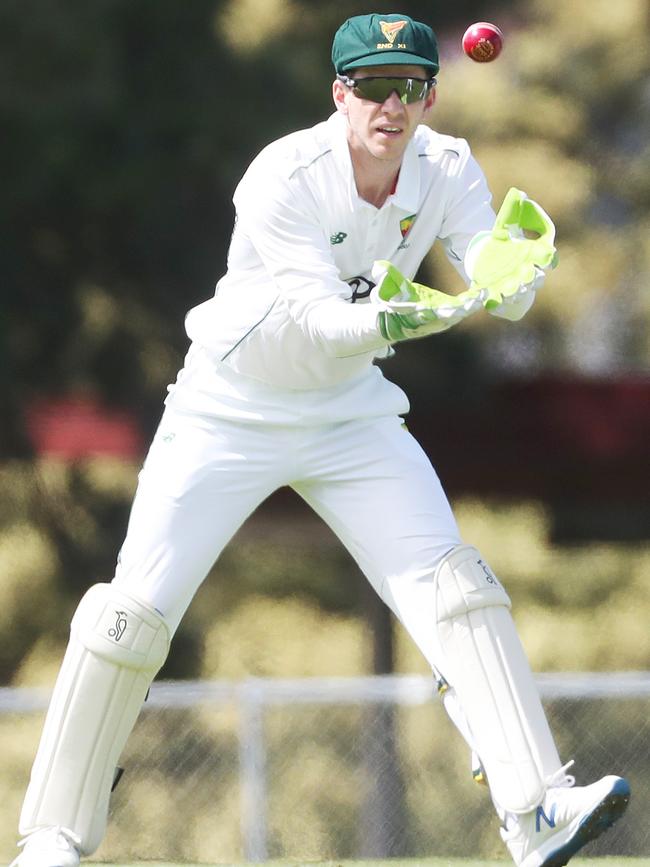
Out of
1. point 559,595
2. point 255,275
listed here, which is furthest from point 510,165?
point 255,275

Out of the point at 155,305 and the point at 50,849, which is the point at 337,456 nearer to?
the point at 50,849

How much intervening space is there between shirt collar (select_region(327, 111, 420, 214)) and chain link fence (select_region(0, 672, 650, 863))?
249 centimetres

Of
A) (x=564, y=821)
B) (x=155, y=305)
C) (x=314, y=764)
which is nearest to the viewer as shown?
(x=564, y=821)

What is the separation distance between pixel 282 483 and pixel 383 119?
706 millimetres

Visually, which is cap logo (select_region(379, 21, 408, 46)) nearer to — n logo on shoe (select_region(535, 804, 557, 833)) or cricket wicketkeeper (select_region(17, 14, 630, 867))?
cricket wicketkeeper (select_region(17, 14, 630, 867))

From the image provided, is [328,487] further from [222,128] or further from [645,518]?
[645,518]

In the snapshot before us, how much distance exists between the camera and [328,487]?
3451mm

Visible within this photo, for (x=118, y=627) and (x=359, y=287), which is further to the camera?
(x=359, y=287)

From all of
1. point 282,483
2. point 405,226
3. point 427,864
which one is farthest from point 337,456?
point 427,864

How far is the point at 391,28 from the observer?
3.34 meters

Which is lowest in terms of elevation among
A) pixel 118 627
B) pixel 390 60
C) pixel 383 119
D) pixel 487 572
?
pixel 118 627

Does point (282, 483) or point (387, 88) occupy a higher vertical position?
point (387, 88)

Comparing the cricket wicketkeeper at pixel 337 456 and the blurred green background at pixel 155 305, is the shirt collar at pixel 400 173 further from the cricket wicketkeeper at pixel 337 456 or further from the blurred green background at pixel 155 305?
the blurred green background at pixel 155 305

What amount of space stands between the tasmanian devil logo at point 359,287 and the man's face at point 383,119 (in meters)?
0.25
